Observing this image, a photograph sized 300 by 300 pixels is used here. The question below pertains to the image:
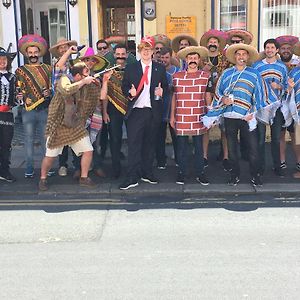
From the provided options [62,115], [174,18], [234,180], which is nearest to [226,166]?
[234,180]

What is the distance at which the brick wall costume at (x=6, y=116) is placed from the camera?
641cm

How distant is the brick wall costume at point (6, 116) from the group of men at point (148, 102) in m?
0.01

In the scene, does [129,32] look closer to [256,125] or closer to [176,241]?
[256,125]

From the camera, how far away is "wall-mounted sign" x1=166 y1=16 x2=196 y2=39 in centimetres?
1022

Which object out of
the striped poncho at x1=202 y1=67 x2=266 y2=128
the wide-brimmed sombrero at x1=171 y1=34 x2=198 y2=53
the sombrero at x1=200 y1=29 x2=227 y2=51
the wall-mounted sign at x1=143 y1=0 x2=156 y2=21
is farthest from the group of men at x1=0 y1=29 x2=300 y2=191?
the wall-mounted sign at x1=143 y1=0 x2=156 y2=21

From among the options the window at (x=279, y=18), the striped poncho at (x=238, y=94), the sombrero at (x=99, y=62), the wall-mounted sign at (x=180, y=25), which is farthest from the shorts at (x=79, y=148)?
the window at (x=279, y=18)

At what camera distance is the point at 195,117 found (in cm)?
616

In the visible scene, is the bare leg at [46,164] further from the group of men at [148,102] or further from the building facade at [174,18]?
the building facade at [174,18]

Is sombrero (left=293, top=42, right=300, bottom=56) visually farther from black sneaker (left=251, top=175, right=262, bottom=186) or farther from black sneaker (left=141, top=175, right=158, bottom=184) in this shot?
black sneaker (left=141, top=175, right=158, bottom=184)

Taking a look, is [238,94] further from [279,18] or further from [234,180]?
[279,18]

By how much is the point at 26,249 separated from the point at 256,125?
317cm

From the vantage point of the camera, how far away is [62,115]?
237 inches

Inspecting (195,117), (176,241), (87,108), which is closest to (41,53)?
(87,108)

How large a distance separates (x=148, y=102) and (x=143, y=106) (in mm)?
79
